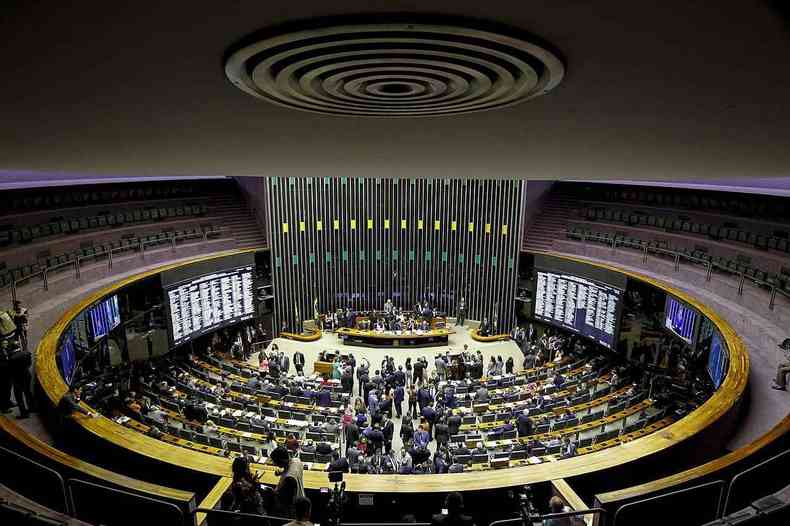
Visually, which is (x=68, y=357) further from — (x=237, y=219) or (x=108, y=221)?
(x=237, y=219)

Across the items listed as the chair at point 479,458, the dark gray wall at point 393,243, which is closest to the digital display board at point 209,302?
the dark gray wall at point 393,243

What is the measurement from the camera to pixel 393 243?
21562 mm

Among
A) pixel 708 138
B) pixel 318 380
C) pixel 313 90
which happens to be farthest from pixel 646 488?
pixel 318 380

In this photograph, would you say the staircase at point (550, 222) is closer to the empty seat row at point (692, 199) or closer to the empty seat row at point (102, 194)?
the empty seat row at point (692, 199)

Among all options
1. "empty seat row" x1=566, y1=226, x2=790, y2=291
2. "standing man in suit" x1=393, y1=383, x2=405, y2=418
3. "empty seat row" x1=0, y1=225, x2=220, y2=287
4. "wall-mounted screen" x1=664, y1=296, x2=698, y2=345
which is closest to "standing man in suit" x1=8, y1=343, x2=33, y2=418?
"empty seat row" x1=0, y1=225, x2=220, y2=287

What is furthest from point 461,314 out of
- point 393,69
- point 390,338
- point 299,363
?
point 393,69

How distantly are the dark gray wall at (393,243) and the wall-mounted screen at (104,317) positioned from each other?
25.1 ft

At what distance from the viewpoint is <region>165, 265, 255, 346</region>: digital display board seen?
49.1 feet

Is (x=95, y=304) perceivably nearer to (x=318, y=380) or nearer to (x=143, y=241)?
(x=143, y=241)

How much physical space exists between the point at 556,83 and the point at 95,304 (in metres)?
12.3

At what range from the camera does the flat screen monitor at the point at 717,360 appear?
8704 mm

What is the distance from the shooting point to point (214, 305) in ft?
54.5

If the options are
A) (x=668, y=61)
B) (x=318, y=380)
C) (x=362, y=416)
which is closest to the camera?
(x=668, y=61)

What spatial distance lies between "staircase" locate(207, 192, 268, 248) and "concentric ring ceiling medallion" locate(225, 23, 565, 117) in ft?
58.1
